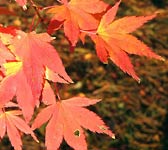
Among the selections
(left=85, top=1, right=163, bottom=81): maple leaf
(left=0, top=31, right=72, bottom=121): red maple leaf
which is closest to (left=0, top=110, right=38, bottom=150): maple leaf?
(left=0, top=31, right=72, bottom=121): red maple leaf

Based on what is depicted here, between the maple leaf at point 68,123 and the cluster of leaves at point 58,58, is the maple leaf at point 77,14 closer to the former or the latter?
the cluster of leaves at point 58,58

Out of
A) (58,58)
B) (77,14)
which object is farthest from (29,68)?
(77,14)

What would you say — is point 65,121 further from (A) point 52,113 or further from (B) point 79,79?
(B) point 79,79

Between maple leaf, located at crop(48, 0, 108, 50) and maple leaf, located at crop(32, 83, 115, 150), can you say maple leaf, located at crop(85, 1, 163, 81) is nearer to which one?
maple leaf, located at crop(48, 0, 108, 50)

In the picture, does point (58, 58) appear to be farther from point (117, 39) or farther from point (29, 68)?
point (117, 39)

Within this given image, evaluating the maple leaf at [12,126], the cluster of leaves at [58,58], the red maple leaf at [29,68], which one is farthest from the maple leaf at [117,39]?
the maple leaf at [12,126]
